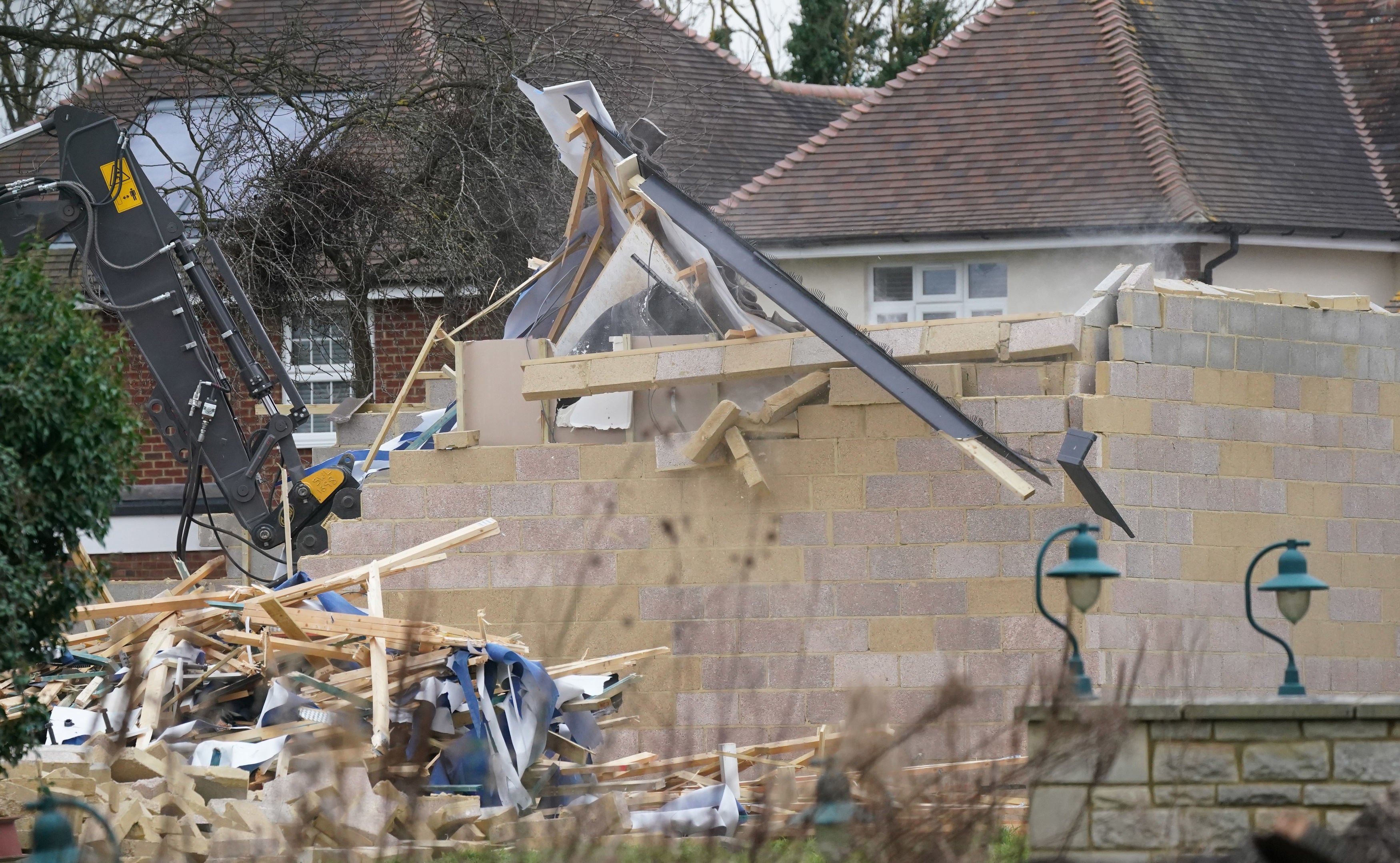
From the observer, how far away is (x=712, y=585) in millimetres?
9875

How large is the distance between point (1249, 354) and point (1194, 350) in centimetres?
46

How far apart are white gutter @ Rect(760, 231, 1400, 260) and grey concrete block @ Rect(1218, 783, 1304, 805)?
39.2ft

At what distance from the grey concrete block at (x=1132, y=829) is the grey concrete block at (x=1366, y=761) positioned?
66cm

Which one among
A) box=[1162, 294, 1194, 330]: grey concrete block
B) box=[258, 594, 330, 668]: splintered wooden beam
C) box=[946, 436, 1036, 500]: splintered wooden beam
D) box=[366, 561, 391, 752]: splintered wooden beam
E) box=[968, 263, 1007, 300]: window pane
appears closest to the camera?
box=[366, 561, 391, 752]: splintered wooden beam

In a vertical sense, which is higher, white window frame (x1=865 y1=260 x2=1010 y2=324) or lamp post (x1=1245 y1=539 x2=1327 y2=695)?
white window frame (x1=865 y1=260 x2=1010 y2=324)

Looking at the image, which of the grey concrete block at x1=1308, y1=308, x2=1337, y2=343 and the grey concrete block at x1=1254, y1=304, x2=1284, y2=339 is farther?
the grey concrete block at x1=1308, y1=308, x2=1337, y2=343

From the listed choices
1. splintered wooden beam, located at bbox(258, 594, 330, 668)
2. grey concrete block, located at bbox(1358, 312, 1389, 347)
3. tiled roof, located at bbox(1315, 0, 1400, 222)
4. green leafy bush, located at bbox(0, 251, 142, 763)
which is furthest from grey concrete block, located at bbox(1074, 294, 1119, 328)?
tiled roof, located at bbox(1315, 0, 1400, 222)

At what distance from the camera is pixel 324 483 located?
38.9 ft

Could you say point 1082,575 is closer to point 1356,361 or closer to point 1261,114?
point 1356,361

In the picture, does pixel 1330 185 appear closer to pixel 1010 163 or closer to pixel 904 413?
pixel 1010 163

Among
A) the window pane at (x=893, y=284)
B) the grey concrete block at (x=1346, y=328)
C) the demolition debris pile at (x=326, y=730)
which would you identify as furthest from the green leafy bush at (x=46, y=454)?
the window pane at (x=893, y=284)

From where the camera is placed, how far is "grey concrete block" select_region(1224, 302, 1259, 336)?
10078 mm

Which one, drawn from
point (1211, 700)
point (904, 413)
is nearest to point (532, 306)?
point (904, 413)

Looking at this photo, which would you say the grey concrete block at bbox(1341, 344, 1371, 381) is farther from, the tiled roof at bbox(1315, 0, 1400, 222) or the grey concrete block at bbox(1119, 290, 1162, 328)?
the tiled roof at bbox(1315, 0, 1400, 222)
